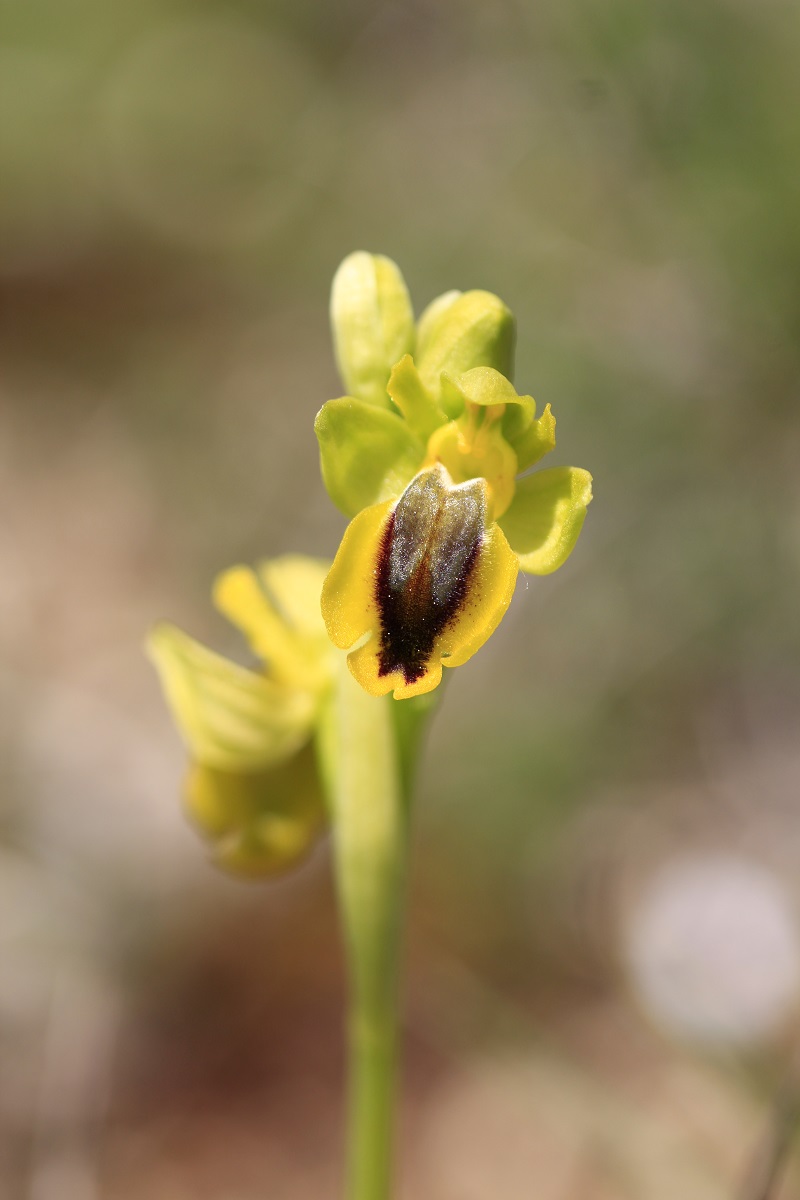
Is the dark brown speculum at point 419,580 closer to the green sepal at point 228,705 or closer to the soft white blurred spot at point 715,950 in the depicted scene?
the green sepal at point 228,705

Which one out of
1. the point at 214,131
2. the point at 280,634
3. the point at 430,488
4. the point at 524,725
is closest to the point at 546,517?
the point at 430,488

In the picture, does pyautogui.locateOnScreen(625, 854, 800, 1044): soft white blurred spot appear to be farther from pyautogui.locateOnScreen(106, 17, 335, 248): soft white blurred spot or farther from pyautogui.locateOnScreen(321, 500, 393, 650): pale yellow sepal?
pyautogui.locateOnScreen(106, 17, 335, 248): soft white blurred spot

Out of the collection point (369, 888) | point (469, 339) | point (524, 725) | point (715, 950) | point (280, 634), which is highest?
point (524, 725)

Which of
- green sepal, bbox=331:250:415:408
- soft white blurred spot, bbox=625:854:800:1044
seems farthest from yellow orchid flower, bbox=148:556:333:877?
soft white blurred spot, bbox=625:854:800:1044

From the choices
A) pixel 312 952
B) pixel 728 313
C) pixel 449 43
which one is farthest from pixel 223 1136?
pixel 449 43

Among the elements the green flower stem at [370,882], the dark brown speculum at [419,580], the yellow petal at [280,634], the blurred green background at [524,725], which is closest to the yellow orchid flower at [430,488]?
the dark brown speculum at [419,580]

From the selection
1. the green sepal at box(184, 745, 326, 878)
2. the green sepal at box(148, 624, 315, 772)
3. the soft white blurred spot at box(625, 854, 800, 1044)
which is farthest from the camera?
the soft white blurred spot at box(625, 854, 800, 1044)

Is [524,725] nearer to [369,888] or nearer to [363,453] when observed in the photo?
[369,888]
